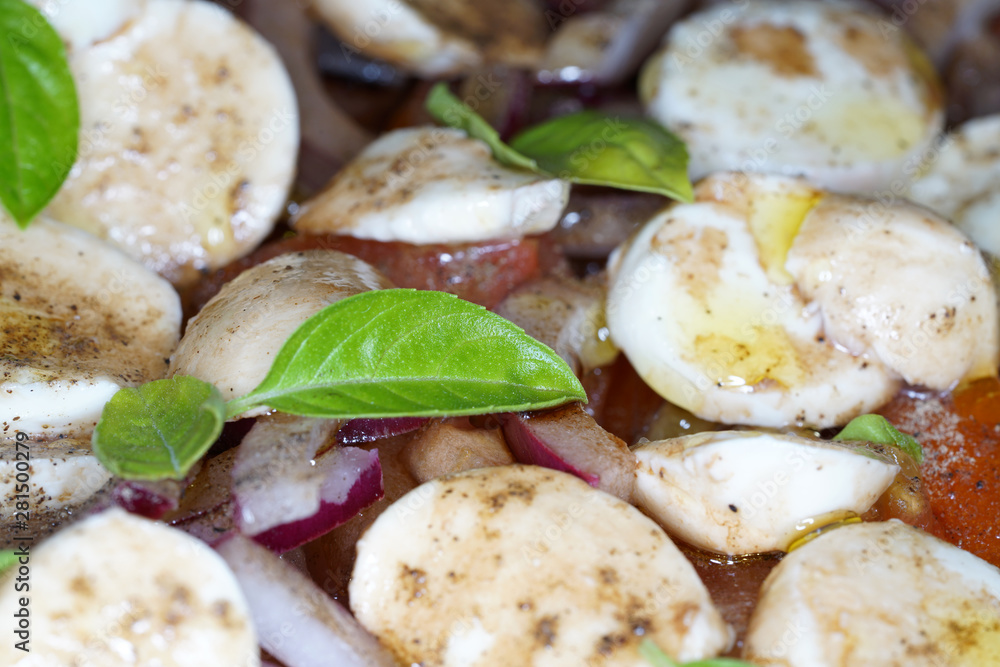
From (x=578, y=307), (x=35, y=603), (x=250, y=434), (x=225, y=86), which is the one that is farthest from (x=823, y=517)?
(x=225, y=86)

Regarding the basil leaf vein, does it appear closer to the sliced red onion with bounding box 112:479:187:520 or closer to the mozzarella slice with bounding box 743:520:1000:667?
the mozzarella slice with bounding box 743:520:1000:667

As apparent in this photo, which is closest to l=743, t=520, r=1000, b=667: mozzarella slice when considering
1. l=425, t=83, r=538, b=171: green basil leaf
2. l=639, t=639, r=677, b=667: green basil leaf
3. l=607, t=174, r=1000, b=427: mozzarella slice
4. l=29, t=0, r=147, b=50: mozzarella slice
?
l=639, t=639, r=677, b=667: green basil leaf

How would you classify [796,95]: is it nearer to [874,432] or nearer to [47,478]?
[874,432]

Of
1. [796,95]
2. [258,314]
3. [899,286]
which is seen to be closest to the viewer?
[258,314]

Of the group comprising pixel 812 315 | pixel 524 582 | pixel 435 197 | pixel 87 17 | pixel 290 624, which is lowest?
pixel 290 624

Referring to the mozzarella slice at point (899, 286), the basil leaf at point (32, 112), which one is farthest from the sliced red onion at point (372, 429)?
the mozzarella slice at point (899, 286)

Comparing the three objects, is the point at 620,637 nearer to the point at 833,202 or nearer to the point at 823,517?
the point at 823,517

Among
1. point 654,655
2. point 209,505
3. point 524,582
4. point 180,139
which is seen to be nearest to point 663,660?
point 654,655
